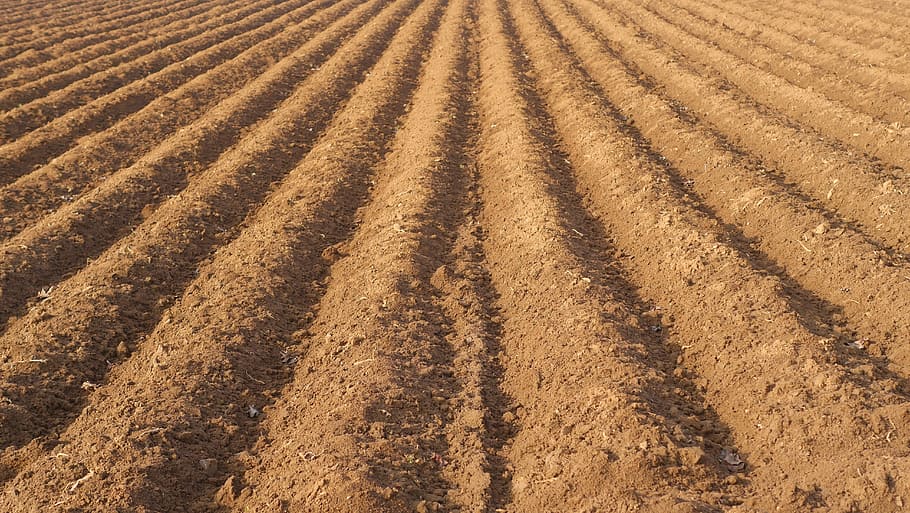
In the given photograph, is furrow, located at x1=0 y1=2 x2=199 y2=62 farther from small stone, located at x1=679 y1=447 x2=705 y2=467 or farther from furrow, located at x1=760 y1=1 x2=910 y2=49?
furrow, located at x1=760 y1=1 x2=910 y2=49

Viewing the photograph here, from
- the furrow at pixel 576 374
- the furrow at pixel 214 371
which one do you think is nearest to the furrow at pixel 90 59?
the furrow at pixel 214 371

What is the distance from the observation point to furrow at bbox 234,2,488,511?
4684 mm

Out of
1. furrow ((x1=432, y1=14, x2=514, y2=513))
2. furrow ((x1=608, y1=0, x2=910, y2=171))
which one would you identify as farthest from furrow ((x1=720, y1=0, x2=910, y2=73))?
furrow ((x1=432, y1=14, x2=514, y2=513))

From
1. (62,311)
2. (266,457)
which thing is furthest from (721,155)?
(62,311)

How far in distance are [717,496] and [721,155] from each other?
6.56m

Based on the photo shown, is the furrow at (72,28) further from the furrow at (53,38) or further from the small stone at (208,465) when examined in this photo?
the small stone at (208,465)

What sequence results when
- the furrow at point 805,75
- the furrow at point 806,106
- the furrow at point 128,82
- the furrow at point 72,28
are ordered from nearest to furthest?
the furrow at point 806,106 < the furrow at point 805,75 < the furrow at point 128,82 < the furrow at point 72,28

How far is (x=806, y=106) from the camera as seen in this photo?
12.2 m

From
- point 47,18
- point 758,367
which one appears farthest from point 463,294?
point 47,18

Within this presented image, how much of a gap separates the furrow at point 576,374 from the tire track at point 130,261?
3.49m

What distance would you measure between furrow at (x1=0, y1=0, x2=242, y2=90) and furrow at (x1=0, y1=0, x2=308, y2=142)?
43 cm

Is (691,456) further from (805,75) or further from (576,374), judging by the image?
(805,75)

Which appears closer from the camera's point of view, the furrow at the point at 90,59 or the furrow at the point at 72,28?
the furrow at the point at 90,59

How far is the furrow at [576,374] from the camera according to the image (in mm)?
4609
